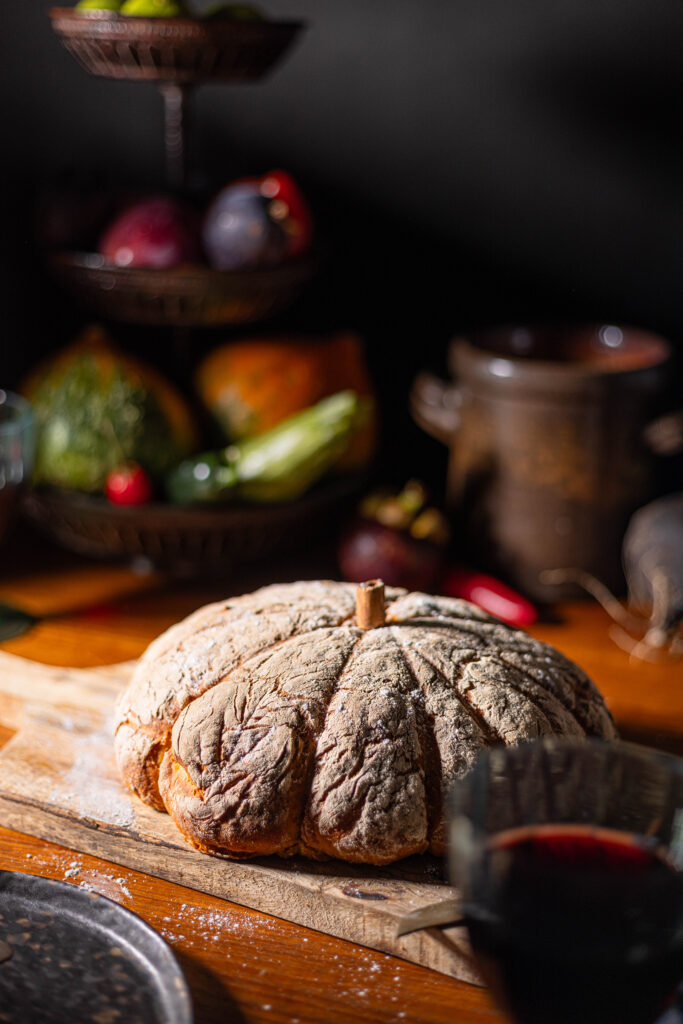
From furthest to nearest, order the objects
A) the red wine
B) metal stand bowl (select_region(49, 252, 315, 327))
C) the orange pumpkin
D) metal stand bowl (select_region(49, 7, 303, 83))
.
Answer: the orange pumpkin, metal stand bowl (select_region(49, 252, 315, 327)), metal stand bowl (select_region(49, 7, 303, 83)), the red wine

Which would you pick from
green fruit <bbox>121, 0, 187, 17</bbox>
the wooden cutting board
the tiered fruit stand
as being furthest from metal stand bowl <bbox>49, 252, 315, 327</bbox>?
the wooden cutting board

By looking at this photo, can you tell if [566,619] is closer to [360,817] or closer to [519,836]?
[360,817]

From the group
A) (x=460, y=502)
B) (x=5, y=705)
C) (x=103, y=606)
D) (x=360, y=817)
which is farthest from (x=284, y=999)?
(x=460, y=502)

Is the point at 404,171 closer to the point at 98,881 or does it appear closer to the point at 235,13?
the point at 235,13

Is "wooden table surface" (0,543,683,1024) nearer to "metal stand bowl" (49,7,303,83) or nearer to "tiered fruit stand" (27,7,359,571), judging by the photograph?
"tiered fruit stand" (27,7,359,571)

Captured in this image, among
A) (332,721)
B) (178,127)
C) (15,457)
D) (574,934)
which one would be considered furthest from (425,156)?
(574,934)
